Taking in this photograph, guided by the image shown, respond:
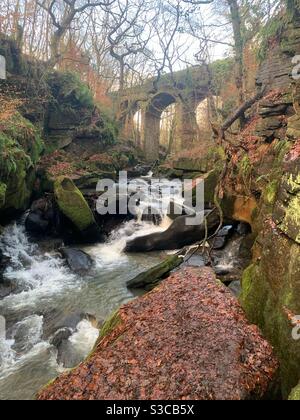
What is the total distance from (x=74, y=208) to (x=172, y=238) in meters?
3.37

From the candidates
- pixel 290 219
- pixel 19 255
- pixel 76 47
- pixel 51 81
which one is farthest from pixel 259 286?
pixel 76 47

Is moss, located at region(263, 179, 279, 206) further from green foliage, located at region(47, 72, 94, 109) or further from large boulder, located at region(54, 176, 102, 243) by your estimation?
green foliage, located at region(47, 72, 94, 109)

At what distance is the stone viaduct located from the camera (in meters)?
22.9

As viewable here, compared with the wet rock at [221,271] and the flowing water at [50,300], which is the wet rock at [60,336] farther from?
the wet rock at [221,271]

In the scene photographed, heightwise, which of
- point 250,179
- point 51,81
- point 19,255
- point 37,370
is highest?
point 51,81

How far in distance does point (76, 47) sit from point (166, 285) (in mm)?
19313

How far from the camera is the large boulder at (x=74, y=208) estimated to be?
34.4 feet

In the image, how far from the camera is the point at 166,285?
4129 millimetres

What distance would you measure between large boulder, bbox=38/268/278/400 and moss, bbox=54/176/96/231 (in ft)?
23.8

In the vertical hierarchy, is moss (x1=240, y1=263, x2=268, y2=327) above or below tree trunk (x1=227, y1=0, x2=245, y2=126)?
below

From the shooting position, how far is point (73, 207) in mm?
10508

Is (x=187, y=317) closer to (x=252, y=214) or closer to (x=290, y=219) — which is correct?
(x=290, y=219)

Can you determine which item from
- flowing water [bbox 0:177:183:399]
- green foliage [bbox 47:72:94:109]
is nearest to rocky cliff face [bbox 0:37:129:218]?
green foliage [bbox 47:72:94:109]

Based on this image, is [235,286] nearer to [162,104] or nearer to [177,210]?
[177,210]
